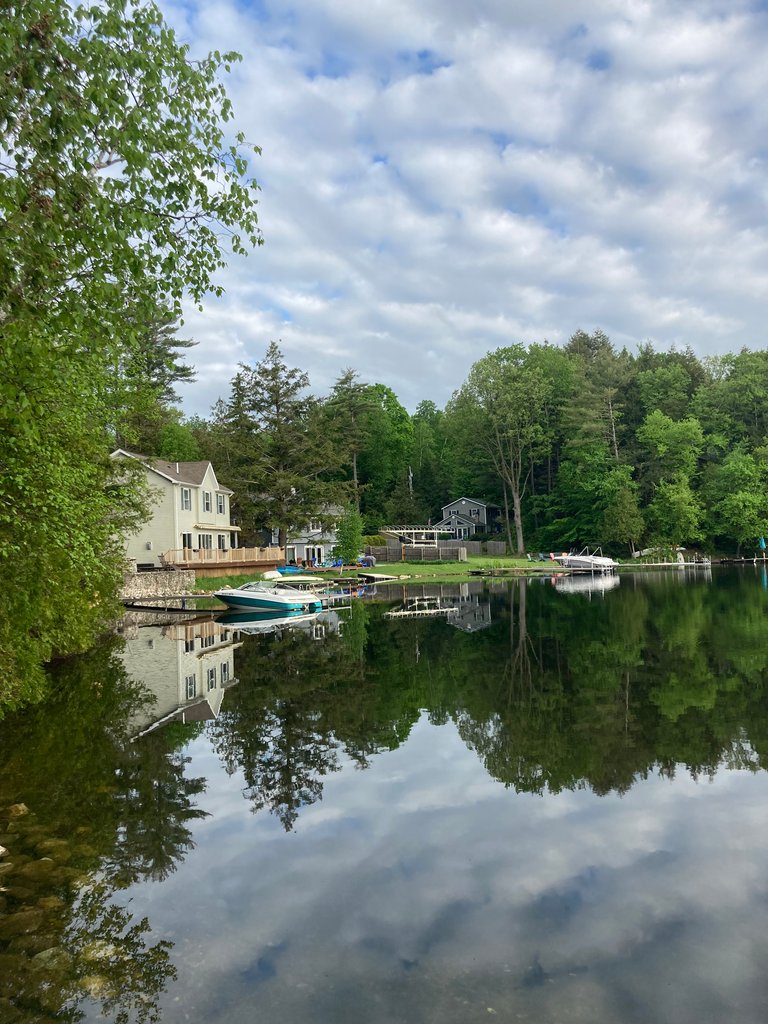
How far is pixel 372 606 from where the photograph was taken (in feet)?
137

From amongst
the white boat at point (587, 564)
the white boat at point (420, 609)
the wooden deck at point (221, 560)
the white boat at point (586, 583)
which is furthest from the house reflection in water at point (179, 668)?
the white boat at point (587, 564)

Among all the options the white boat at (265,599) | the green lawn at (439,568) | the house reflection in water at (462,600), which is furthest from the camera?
the green lawn at (439,568)

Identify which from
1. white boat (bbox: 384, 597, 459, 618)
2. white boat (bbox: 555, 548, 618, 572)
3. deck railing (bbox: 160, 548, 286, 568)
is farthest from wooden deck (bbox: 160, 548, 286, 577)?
white boat (bbox: 555, 548, 618, 572)

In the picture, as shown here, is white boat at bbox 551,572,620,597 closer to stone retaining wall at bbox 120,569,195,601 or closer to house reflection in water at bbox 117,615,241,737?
Answer: stone retaining wall at bbox 120,569,195,601

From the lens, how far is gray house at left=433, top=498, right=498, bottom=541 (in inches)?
3797

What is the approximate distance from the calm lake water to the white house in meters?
31.8

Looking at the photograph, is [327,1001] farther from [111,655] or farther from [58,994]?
[111,655]

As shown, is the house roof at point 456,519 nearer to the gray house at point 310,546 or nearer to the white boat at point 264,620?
the gray house at point 310,546

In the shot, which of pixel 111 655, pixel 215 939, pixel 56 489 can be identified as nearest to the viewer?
pixel 215 939

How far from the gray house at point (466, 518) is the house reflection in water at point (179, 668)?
65816 mm

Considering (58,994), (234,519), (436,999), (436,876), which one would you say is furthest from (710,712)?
(234,519)

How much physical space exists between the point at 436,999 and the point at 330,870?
9.16 feet

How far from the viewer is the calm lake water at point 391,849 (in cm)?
599

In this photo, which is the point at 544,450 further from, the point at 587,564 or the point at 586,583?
the point at 586,583
